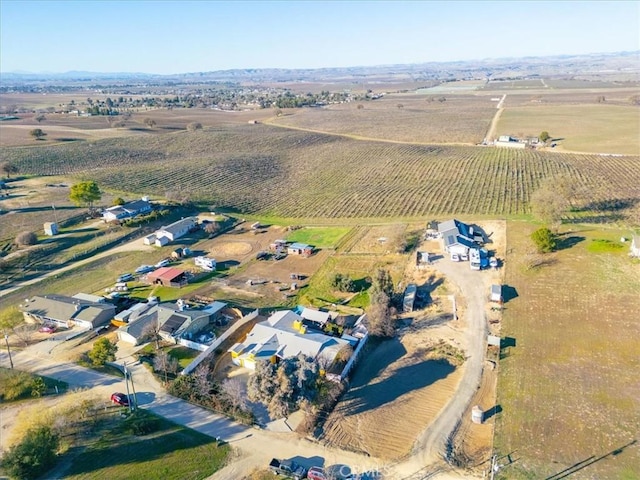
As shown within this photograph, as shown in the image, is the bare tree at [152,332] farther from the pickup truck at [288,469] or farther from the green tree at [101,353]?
the pickup truck at [288,469]

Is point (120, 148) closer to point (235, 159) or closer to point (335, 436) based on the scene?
point (235, 159)

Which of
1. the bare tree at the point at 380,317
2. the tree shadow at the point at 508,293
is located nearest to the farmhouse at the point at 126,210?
the bare tree at the point at 380,317

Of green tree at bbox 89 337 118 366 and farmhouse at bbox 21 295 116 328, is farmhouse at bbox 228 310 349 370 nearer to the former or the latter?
green tree at bbox 89 337 118 366

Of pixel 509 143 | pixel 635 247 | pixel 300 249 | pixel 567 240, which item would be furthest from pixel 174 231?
pixel 509 143

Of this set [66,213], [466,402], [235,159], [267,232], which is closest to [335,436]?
[466,402]

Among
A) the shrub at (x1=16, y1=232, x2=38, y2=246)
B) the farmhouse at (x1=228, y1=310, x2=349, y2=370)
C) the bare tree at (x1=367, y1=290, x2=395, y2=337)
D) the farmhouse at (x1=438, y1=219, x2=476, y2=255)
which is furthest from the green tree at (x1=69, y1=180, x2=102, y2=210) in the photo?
the farmhouse at (x1=438, y1=219, x2=476, y2=255)
